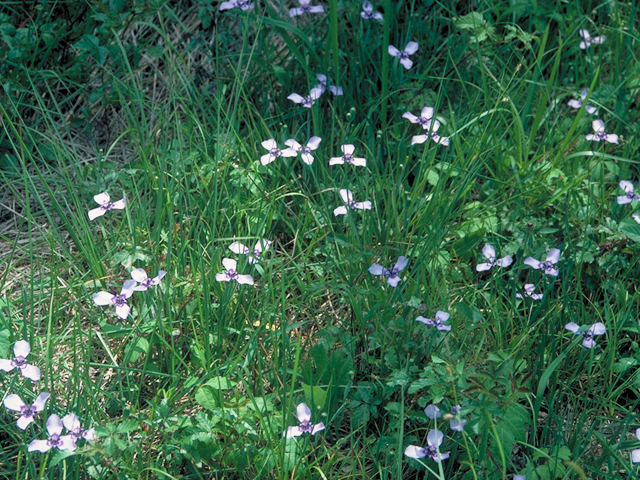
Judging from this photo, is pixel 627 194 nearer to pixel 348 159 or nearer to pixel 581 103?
pixel 581 103

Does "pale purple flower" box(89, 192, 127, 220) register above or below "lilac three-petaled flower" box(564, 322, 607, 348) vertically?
above

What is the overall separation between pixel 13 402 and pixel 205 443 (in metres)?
0.47

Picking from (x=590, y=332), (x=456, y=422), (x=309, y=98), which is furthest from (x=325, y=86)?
(x=456, y=422)

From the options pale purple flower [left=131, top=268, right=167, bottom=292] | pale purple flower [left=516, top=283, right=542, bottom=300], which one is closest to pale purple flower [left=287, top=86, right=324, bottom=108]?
pale purple flower [left=131, top=268, right=167, bottom=292]

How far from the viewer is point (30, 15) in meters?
3.10

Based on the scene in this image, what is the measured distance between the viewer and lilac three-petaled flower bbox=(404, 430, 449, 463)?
1900 mm

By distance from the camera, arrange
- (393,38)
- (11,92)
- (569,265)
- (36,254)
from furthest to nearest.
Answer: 1. (393,38)
2. (11,92)
3. (36,254)
4. (569,265)

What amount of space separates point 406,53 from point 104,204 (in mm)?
1262

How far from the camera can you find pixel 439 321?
2100 millimetres

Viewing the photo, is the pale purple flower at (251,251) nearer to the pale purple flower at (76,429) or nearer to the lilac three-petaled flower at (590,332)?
the pale purple flower at (76,429)

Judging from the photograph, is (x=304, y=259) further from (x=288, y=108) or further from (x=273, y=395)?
(x=288, y=108)

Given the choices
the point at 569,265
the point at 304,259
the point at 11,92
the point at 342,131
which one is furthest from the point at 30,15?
the point at 569,265

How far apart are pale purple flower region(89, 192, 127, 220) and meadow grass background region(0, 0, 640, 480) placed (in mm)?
60

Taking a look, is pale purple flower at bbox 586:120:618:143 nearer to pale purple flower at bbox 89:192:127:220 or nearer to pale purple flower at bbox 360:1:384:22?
pale purple flower at bbox 360:1:384:22
